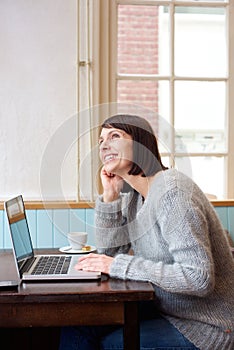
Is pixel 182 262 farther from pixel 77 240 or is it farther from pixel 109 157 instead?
pixel 77 240

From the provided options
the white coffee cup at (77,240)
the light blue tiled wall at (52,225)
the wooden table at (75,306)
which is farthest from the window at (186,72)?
the wooden table at (75,306)

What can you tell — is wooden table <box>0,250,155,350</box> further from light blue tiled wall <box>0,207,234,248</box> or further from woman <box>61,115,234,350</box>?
light blue tiled wall <box>0,207,234,248</box>

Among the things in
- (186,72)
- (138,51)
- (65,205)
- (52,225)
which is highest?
(138,51)

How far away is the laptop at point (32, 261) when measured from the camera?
1.40 meters

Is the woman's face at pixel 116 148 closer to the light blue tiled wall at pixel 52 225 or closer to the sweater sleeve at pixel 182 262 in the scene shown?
the sweater sleeve at pixel 182 262

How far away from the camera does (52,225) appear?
2.50m

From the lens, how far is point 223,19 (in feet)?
9.06

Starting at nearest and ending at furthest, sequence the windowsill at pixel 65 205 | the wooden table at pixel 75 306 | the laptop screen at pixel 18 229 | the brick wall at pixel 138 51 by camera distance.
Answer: the wooden table at pixel 75 306, the laptop screen at pixel 18 229, the windowsill at pixel 65 205, the brick wall at pixel 138 51

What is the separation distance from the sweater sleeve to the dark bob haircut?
0.23 m

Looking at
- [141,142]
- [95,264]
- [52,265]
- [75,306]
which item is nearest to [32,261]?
[52,265]

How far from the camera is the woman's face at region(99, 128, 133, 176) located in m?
1.56

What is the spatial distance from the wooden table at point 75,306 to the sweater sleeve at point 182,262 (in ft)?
0.21

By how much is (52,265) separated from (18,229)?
0.55 ft

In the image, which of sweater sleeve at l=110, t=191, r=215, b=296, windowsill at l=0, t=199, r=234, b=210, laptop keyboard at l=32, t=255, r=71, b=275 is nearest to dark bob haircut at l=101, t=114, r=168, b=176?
sweater sleeve at l=110, t=191, r=215, b=296
